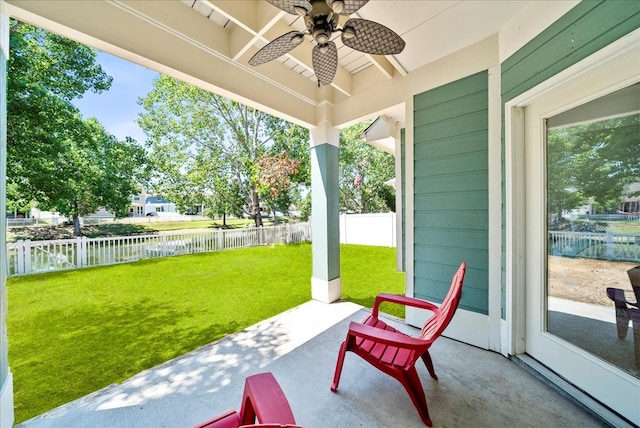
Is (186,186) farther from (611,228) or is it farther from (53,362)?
(611,228)

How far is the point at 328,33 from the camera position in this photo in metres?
1.45

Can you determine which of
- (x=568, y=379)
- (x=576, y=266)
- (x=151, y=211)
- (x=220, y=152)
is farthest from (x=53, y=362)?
(x=151, y=211)

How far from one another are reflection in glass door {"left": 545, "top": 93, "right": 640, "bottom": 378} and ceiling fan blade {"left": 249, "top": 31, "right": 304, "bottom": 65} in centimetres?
193

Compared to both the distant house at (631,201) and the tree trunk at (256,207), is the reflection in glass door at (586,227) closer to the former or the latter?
the distant house at (631,201)

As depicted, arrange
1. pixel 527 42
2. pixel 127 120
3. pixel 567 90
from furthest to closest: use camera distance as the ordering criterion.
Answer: pixel 127 120, pixel 527 42, pixel 567 90

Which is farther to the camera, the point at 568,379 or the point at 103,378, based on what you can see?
the point at 103,378

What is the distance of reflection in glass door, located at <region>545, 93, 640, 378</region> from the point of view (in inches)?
55.1

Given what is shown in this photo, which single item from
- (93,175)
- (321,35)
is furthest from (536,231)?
(93,175)

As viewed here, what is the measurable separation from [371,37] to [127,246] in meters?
7.48

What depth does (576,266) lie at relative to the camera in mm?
1684

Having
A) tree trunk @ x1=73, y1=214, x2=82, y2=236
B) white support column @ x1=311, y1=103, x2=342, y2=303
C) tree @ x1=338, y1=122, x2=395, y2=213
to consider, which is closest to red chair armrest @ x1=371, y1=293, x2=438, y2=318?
white support column @ x1=311, y1=103, x2=342, y2=303

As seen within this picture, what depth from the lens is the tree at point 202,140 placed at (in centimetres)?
955

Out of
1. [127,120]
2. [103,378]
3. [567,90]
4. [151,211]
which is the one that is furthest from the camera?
[151,211]

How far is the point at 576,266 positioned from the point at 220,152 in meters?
10.6
